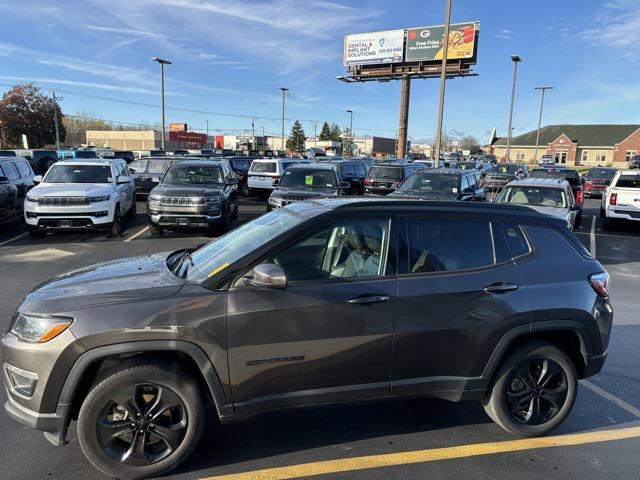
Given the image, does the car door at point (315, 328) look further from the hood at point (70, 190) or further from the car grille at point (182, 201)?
the hood at point (70, 190)

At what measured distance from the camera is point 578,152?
286 ft

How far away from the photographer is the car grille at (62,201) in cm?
1052

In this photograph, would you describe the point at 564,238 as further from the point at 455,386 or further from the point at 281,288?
the point at 281,288

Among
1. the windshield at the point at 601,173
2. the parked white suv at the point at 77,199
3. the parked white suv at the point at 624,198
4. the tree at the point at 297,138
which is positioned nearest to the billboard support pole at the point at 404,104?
A: the windshield at the point at 601,173

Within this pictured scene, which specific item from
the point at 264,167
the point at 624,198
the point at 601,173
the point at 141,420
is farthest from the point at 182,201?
the point at 601,173

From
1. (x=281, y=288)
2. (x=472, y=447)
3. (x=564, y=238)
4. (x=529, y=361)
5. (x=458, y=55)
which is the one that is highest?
(x=458, y=55)

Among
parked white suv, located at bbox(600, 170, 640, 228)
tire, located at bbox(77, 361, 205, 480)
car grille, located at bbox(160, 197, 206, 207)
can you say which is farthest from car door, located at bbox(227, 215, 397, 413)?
parked white suv, located at bbox(600, 170, 640, 228)

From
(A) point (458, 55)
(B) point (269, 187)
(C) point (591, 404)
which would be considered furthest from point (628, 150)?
(C) point (591, 404)


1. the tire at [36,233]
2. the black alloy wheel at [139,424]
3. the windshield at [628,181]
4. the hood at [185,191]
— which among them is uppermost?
the windshield at [628,181]

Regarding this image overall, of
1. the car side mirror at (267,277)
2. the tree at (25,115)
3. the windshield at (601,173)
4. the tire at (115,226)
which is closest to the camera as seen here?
the car side mirror at (267,277)

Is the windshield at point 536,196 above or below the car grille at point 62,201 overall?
above

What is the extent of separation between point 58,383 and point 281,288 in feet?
4.60

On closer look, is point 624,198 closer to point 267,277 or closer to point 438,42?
point 267,277

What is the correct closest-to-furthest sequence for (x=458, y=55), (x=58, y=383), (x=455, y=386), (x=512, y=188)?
(x=58, y=383) → (x=455, y=386) → (x=512, y=188) → (x=458, y=55)
